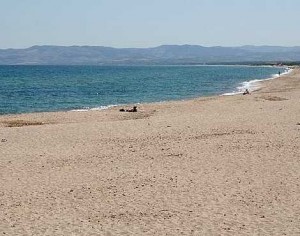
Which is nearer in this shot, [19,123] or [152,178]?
[152,178]

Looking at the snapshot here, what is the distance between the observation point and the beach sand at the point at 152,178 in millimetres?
10508

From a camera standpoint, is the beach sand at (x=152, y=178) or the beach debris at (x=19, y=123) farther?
the beach debris at (x=19, y=123)

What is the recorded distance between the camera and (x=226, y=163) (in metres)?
16.0

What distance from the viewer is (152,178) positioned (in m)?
14.2

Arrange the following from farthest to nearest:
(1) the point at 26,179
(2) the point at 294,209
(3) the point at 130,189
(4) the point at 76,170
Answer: (4) the point at 76,170
(1) the point at 26,179
(3) the point at 130,189
(2) the point at 294,209

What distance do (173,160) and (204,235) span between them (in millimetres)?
6871

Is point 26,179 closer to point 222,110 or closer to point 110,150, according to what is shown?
point 110,150

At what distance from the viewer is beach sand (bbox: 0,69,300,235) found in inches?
414

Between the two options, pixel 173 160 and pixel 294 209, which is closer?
pixel 294 209

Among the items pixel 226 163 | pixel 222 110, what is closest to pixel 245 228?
pixel 226 163

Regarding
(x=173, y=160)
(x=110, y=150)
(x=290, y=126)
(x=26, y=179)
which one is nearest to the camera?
(x=26, y=179)

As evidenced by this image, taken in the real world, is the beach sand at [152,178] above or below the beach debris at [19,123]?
above

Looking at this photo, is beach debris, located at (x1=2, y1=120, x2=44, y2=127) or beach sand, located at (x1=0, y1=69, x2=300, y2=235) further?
beach debris, located at (x1=2, y1=120, x2=44, y2=127)

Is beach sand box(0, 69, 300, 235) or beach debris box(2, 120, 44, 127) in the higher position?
beach sand box(0, 69, 300, 235)
